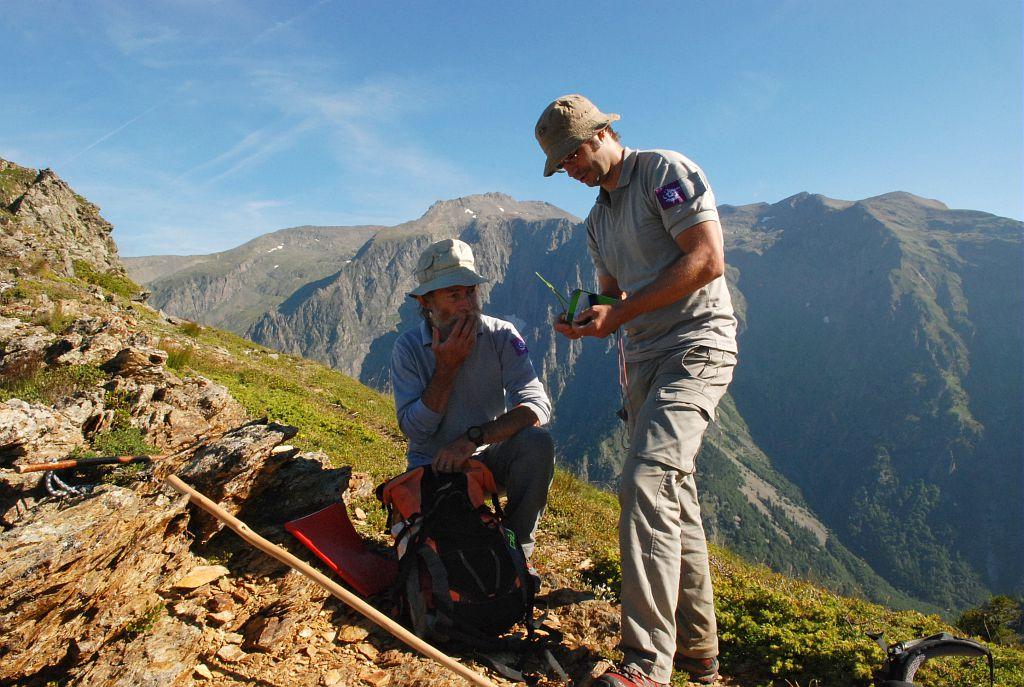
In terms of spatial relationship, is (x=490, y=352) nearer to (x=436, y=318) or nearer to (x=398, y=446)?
(x=436, y=318)

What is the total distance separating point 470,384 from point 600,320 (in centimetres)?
152

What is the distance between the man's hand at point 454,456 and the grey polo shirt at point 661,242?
139cm

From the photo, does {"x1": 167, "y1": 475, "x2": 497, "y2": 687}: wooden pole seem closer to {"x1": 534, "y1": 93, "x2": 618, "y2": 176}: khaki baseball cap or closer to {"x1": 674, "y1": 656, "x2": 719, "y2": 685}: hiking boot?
{"x1": 674, "y1": 656, "x2": 719, "y2": 685}: hiking boot

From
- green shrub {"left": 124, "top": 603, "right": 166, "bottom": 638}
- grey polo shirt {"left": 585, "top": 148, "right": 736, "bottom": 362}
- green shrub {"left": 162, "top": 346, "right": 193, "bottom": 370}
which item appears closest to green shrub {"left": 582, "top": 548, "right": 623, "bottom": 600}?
grey polo shirt {"left": 585, "top": 148, "right": 736, "bottom": 362}

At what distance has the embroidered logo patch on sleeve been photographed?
3.60 meters

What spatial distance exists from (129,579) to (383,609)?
5.60 feet

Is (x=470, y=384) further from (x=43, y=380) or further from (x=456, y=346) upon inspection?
(x=43, y=380)

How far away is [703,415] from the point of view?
11.6 ft

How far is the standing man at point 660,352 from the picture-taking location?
3160 millimetres

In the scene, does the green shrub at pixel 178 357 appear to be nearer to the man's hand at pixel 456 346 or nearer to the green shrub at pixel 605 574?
the man's hand at pixel 456 346

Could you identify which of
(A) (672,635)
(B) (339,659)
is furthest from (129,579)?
(A) (672,635)

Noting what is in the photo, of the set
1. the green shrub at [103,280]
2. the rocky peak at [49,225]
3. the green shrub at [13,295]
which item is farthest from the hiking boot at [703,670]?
the green shrub at [103,280]

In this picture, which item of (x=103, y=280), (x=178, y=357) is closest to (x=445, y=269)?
(x=178, y=357)

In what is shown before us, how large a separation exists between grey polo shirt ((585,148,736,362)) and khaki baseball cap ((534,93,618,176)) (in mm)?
382
